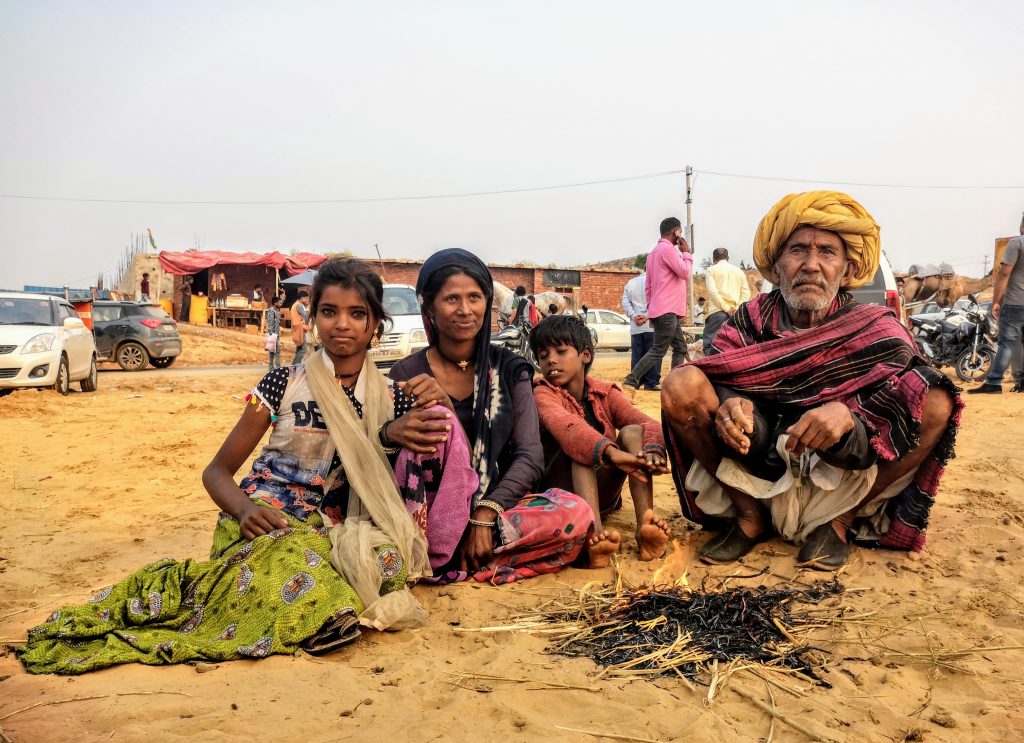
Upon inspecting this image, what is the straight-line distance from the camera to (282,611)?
2.55 m

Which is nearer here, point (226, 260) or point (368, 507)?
point (368, 507)

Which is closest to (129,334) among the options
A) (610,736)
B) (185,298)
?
(185,298)

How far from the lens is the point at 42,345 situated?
10.8 m

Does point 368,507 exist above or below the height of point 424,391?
below

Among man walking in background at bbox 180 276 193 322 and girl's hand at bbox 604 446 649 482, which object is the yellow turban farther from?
man walking in background at bbox 180 276 193 322

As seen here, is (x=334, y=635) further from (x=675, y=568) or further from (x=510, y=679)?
(x=675, y=568)

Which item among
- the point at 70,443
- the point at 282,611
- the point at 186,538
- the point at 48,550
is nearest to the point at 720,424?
the point at 282,611

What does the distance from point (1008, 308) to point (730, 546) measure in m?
7.49

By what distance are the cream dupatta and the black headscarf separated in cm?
44

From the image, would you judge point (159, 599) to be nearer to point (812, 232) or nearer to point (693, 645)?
point (693, 645)

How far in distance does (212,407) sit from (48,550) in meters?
5.99

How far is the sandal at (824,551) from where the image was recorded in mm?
3383

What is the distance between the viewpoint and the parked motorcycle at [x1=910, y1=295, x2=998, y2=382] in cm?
1190

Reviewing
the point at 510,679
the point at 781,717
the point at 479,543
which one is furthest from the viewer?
the point at 479,543
